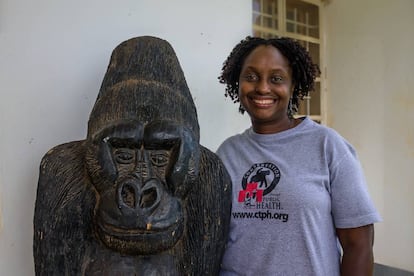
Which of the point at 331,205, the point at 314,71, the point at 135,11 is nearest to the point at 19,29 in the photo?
the point at 135,11

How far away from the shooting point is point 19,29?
118cm

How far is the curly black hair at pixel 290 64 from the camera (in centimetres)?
108

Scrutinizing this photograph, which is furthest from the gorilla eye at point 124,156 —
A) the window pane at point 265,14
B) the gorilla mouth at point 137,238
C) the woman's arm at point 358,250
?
the window pane at point 265,14

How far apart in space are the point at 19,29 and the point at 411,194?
6.59 feet

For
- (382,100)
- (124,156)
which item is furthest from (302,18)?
(124,156)

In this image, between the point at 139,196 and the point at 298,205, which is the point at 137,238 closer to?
the point at 139,196

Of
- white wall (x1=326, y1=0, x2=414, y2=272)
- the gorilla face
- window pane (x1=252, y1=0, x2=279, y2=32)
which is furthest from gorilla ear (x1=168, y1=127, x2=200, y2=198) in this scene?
white wall (x1=326, y1=0, x2=414, y2=272)

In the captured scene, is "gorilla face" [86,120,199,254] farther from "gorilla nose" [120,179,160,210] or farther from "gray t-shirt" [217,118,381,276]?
"gray t-shirt" [217,118,381,276]

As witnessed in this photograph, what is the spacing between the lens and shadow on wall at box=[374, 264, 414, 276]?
2.31 m

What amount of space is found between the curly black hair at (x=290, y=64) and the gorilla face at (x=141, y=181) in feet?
1.02

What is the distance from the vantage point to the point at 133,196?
A: 833mm

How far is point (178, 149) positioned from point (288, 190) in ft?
0.86

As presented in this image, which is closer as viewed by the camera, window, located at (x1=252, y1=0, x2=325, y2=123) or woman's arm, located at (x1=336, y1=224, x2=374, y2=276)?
woman's arm, located at (x1=336, y1=224, x2=374, y2=276)

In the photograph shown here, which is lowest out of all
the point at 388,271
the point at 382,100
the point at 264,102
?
the point at 388,271
